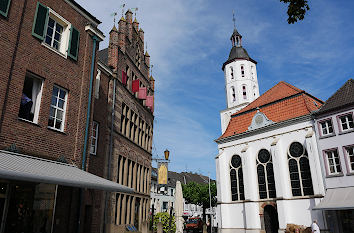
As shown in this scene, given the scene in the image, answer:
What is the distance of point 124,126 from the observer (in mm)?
18641

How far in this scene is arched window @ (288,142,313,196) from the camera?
23.5 metres

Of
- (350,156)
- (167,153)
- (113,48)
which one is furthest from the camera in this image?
(350,156)

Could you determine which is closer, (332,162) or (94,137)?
(94,137)

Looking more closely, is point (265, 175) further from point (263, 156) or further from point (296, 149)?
point (296, 149)

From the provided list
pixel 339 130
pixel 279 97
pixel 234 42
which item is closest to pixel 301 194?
pixel 339 130

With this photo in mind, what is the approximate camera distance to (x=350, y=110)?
68.7 feet

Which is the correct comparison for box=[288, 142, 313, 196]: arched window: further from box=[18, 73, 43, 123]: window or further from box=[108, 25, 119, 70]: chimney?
box=[18, 73, 43, 123]: window

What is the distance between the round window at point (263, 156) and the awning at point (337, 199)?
21.9 ft

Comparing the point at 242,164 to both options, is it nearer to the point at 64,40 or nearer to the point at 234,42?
the point at 64,40

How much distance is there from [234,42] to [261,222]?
32.2 meters

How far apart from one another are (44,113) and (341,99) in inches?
898

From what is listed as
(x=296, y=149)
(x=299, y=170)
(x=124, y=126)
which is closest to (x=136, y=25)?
(x=124, y=126)

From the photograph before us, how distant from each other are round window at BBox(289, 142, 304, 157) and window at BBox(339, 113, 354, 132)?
4.14 m

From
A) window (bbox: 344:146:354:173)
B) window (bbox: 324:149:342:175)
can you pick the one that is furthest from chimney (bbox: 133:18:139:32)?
window (bbox: 344:146:354:173)
